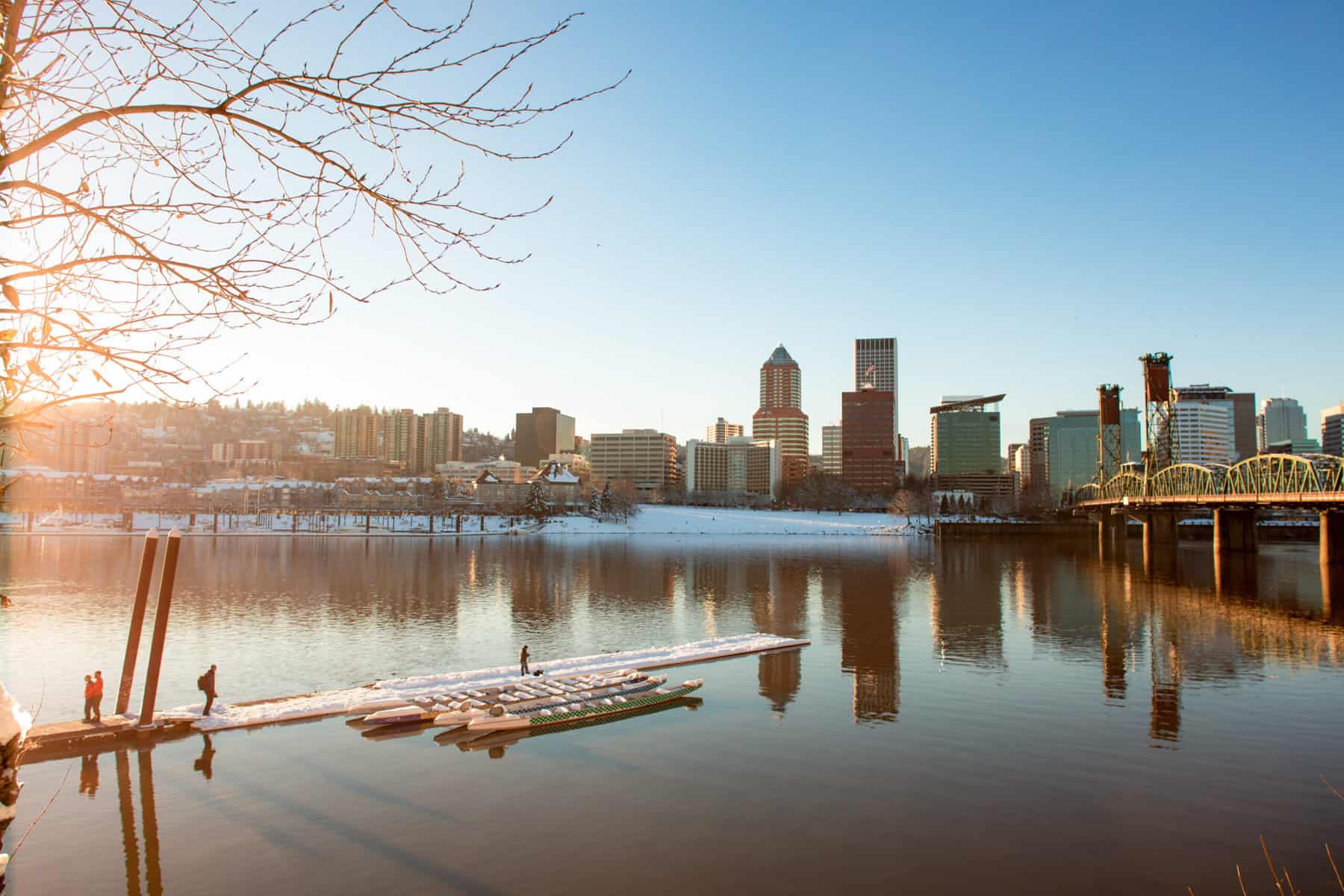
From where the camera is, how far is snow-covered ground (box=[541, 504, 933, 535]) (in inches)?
6019

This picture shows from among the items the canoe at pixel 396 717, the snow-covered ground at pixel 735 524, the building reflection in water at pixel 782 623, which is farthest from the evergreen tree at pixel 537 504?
the canoe at pixel 396 717

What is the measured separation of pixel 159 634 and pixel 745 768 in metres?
18.1

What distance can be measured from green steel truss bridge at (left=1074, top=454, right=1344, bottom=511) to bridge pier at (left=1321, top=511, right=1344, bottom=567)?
1507mm

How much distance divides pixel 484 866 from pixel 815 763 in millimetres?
9159

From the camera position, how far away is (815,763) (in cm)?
2025

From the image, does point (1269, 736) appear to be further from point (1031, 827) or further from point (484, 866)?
point (484, 866)

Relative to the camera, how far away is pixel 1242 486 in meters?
84.9

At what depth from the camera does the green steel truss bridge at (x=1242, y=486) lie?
65.6 meters

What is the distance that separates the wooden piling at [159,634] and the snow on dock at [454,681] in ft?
2.49

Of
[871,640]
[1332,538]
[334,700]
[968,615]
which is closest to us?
[334,700]

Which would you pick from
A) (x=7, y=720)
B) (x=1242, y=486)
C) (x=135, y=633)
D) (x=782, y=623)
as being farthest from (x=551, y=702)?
(x=1242, y=486)

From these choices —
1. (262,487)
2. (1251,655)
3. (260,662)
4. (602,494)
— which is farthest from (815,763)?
(262,487)

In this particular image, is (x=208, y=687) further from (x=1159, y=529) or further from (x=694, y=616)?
(x=1159, y=529)

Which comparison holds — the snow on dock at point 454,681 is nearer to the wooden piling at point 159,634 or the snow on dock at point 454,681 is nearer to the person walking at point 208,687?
the person walking at point 208,687
